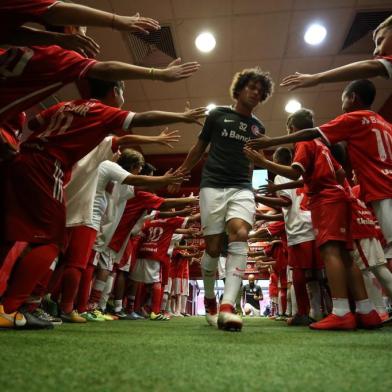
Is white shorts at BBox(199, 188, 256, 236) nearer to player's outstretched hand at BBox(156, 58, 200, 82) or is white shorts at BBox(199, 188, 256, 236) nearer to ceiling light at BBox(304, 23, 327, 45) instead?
player's outstretched hand at BBox(156, 58, 200, 82)

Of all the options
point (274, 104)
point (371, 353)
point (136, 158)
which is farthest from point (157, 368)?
point (274, 104)

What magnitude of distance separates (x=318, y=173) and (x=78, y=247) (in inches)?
71.5

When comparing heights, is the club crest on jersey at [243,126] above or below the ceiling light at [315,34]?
below

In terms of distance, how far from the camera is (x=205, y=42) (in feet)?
17.4

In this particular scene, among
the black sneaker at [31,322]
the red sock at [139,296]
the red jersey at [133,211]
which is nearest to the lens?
the black sneaker at [31,322]

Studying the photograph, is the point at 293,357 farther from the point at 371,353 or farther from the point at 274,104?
the point at 274,104

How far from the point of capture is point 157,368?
2.81 feet

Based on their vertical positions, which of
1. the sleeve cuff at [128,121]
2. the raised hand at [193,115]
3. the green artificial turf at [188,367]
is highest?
the raised hand at [193,115]

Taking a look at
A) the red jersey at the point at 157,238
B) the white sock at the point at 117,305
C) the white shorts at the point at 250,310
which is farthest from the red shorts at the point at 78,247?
the white shorts at the point at 250,310

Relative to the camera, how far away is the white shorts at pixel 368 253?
232cm

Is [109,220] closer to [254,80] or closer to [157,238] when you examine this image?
[157,238]

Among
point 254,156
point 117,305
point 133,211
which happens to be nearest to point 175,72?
A: point 254,156

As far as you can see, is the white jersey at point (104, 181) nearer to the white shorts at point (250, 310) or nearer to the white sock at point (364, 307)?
the white sock at point (364, 307)

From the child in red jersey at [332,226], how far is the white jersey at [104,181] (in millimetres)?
1322
